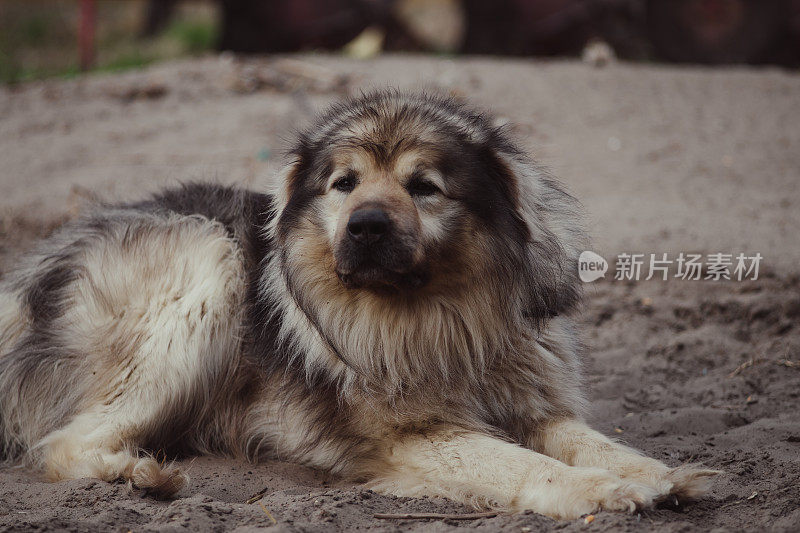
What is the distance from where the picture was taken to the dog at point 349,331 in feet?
11.0

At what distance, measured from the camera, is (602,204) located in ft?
23.3

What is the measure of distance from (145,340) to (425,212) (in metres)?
1.45

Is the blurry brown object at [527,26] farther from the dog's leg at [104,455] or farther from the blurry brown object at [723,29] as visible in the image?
the dog's leg at [104,455]

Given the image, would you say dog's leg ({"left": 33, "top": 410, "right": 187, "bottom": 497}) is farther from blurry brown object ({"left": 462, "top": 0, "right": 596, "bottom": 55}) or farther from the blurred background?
blurry brown object ({"left": 462, "top": 0, "right": 596, "bottom": 55})

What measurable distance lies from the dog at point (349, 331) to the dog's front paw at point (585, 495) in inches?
1.0

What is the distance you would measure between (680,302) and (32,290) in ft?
13.3

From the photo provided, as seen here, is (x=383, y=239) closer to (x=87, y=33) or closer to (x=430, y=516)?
(x=430, y=516)

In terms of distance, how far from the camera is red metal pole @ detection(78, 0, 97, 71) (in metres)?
10.7

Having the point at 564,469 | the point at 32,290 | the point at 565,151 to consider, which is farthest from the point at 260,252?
the point at 565,151

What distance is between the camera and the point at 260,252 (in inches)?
163

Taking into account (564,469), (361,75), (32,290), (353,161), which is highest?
(361,75)

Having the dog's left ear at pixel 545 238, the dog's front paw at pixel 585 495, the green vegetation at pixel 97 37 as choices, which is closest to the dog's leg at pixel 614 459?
the dog's front paw at pixel 585 495

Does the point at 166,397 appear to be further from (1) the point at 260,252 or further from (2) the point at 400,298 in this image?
(2) the point at 400,298

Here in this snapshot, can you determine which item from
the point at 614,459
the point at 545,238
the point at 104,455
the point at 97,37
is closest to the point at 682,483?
the point at 614,459
